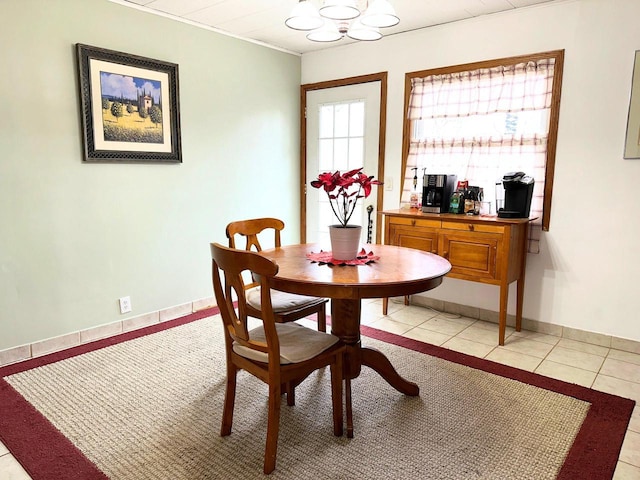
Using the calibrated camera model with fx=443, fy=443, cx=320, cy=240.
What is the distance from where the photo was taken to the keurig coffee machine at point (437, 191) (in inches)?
133

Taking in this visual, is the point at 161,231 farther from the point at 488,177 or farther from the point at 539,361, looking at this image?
the point at 539,361

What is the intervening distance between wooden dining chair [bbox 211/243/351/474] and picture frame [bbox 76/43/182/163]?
5.42 ft

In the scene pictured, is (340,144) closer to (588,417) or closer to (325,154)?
(325,154)

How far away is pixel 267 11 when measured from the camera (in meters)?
3.19

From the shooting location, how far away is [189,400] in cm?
Answer: 230

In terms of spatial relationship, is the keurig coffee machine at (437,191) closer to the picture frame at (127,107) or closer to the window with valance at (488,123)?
the window with valance at (488,123)

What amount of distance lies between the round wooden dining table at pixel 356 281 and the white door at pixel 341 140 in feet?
5.33

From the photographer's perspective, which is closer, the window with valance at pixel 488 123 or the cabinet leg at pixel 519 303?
the window with valance at pixel 488 123

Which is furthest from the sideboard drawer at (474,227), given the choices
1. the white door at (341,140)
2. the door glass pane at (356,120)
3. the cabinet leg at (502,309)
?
the door glass pane at (356,120)

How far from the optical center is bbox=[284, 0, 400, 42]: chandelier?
2.09 m

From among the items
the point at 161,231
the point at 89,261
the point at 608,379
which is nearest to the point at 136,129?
the point at 161,231

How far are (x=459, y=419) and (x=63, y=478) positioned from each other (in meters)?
1.72

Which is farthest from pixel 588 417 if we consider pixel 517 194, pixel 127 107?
pixel 127 107

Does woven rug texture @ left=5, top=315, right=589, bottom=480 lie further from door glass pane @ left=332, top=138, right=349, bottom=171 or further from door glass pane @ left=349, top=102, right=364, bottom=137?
door glass pane @ left=349, top=102, right=364, bottom=137
